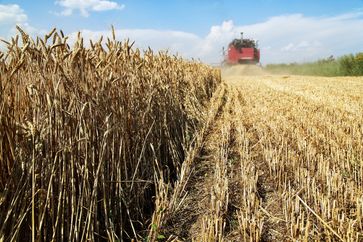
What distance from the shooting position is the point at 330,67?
86.1ft

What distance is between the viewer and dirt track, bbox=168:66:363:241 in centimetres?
294

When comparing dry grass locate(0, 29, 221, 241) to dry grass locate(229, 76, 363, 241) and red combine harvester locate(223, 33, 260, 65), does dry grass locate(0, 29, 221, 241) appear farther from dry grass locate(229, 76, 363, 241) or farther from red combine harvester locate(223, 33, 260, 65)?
red combine harvester locate(223, 33, 260, 65)

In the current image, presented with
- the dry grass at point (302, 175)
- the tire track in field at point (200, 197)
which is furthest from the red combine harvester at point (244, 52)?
the tire track in field at point (200, 197)

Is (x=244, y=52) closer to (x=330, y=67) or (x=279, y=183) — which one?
(x=330, y=67)

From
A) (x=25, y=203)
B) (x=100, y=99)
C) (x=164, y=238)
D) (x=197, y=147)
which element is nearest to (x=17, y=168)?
(x=25, y=203)

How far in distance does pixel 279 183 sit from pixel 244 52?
26.6 metres

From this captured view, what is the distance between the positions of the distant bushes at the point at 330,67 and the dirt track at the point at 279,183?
17064 mm

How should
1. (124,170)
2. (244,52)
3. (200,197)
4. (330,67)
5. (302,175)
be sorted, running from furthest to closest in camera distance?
1. (244,52)
2. (330,67)
3. (200,197)
4. (302,175)
5. (124,170)

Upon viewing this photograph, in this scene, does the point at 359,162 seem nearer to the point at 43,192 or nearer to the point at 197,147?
the point at 197,147

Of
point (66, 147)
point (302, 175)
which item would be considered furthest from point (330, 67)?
point (66, 147)

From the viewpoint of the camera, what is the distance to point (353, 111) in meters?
7.36

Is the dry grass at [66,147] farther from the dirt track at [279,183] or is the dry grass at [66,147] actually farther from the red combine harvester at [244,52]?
the red combine harvester at [244,52]

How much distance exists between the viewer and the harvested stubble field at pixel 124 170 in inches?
97.0

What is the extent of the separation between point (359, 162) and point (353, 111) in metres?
3.39
